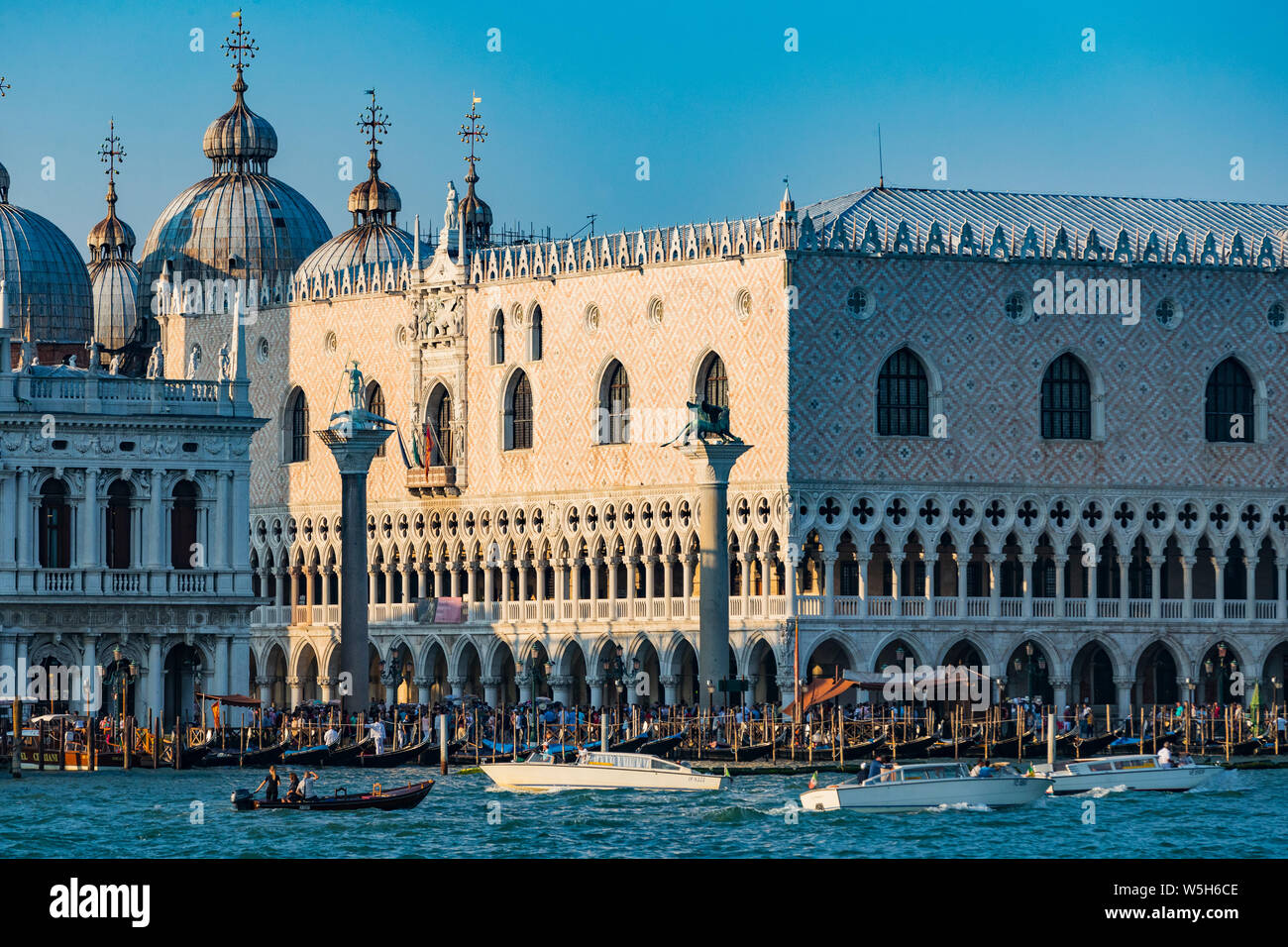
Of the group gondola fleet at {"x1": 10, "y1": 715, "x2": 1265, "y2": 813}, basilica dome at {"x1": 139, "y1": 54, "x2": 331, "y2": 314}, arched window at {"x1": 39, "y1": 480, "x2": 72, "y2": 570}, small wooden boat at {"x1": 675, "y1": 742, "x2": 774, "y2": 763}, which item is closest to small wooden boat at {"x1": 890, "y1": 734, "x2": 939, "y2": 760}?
gondola fleet at {"x1": 10, "y1": 715, "x2": 1265, "y2": 813}

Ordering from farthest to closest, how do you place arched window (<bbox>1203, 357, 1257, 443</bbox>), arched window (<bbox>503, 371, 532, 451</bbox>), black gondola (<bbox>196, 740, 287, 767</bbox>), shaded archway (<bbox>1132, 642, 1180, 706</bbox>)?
arched window (<bbox>503, 371, 532, 451</bbox>)
shaded archway (<bbox>1132, 642, 1180, 706</bbox>)
arched window (<bbox>1203, 357, 1257, 443</bbox>)
black gondola (<bbox>196, 740, 287, 767</bbox>)

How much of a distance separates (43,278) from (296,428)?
1043 cm

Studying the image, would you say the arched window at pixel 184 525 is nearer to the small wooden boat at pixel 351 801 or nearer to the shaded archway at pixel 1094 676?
the small wooden boat at pixel 351 801

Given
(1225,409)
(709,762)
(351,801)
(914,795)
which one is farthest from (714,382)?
(351,801)

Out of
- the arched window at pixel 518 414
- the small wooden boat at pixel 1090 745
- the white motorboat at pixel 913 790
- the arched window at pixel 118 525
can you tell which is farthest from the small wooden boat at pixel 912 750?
the arched window at pixel 518 414

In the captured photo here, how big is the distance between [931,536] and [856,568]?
6.90ft

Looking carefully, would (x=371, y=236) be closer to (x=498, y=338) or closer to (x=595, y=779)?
(x=498, y=338)

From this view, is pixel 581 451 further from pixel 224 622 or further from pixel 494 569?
pixel 224 622

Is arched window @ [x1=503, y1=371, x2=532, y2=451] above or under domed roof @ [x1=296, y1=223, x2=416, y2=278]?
under

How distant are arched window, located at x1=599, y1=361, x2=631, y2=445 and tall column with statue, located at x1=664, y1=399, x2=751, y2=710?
11705 millimetres

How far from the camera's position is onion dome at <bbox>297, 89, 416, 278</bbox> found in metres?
93.2

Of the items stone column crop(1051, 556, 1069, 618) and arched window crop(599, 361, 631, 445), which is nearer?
stone column crop(1051, 556, 1069, 618)

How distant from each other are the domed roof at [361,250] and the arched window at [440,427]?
28.2ft

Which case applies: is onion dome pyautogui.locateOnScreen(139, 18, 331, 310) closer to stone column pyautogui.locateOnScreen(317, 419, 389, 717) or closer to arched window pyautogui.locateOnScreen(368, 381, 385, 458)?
arched window pyautogui.locateOnScreen(368, 381, 385, 458)
